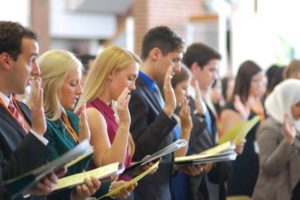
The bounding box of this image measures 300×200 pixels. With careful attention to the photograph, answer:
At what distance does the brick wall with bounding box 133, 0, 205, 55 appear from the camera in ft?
31.5

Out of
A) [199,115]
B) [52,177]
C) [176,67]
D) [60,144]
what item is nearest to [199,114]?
[199,115]

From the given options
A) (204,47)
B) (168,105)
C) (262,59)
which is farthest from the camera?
(262,59)

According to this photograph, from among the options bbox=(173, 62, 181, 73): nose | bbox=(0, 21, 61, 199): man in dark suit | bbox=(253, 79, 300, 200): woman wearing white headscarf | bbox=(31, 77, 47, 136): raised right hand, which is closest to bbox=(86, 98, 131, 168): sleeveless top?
bbox=(0, 21, 61, 199): man in dark suit

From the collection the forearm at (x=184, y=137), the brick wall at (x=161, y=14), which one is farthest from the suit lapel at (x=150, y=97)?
the brick wall at (x=161, y=14)

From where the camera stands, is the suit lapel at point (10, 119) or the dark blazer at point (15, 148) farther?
the suit lapel at point (10, 119)

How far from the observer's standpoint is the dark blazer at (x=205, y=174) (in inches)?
173

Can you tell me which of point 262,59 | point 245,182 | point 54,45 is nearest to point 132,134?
point 245,182

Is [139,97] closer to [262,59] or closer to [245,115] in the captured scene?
[245,115]

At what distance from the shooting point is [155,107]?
3.83 m

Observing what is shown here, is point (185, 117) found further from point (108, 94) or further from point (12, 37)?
point (12, 37)

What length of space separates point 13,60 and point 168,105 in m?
1.18

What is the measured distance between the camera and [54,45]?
1686cm

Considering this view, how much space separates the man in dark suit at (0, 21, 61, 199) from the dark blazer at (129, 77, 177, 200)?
888mm

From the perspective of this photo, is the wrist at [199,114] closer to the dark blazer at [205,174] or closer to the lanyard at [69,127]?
the dark blazer at [205,174]
